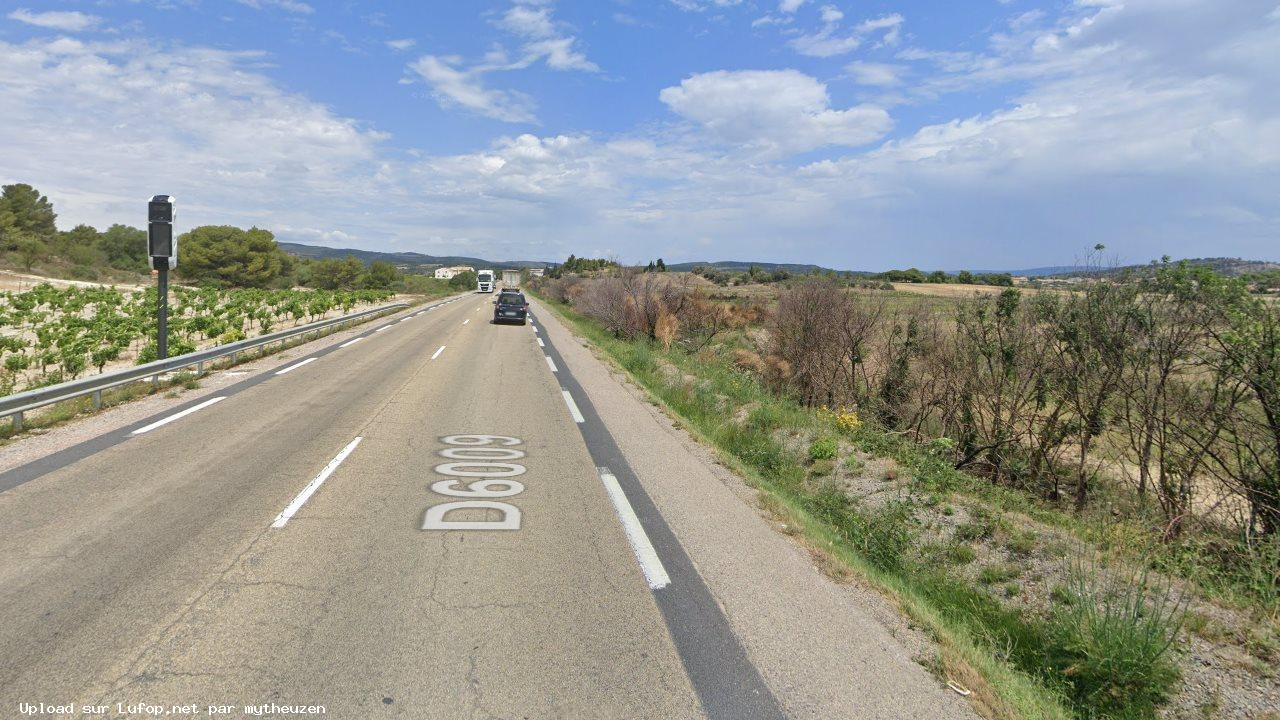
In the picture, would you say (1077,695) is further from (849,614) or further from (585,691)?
(585,691)

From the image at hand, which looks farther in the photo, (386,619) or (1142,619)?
(1142,619)

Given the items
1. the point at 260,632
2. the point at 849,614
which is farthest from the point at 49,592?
the point at 849,614

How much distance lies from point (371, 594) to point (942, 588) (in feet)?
14.5

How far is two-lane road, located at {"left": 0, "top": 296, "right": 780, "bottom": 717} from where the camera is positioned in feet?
11.0

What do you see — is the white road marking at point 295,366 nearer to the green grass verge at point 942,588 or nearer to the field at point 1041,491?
the field at point 1041,491

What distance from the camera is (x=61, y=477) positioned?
21.9 ft

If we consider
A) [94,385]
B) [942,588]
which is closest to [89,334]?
[94,385]

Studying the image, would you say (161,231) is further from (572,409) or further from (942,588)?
(942,588)

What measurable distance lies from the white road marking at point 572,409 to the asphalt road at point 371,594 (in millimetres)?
2381

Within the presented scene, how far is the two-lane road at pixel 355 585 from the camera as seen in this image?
11.0 ft

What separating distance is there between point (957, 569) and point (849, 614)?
87.4 inches

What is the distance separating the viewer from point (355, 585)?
4.50 meters

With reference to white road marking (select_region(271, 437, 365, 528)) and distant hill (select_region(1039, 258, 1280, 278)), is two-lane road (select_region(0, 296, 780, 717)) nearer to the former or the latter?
white road marking (select_region(271, 437, 365, 528))

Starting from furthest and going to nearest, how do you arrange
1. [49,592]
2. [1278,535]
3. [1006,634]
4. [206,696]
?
[1278,535]
[1006,634]
[49,592]
[206,696]
